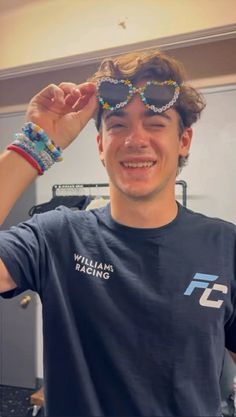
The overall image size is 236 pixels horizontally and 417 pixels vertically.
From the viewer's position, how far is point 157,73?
0.51 metres

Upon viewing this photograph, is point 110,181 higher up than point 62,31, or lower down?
lower down

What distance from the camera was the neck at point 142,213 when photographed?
50 centimetres

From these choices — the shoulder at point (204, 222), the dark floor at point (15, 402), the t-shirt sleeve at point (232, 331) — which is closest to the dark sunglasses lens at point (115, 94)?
the shoulder at point (204, 222)

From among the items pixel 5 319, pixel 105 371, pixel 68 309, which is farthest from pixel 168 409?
pixel 5 319

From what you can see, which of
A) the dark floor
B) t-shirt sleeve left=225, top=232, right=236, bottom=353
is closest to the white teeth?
t-shirt sleeve left=225, top=232, right=236, bottom=353

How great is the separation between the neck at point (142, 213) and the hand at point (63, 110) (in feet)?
0.45

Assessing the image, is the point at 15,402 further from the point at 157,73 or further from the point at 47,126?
the point at 157,73

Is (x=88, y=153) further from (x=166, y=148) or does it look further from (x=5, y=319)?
(x=5, y=319)

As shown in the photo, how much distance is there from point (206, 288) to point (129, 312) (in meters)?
0.12

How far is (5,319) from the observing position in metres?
0.63

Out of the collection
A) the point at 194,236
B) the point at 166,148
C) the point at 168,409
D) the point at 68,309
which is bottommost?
the point at 168,409

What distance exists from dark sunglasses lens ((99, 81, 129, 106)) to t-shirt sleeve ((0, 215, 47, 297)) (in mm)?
230

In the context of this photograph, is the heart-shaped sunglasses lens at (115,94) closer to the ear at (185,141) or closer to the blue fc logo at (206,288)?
the ear at (185,141)

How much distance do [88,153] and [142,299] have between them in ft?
0.87
